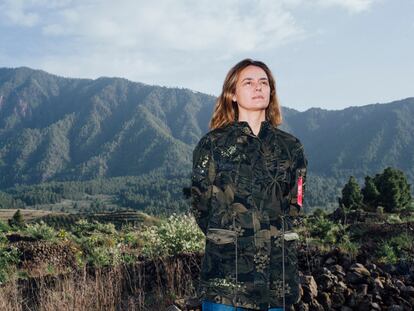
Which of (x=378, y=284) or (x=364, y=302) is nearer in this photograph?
(x=364, y=302)

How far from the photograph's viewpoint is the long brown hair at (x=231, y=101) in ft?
9.89

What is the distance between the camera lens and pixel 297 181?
9.53 feet

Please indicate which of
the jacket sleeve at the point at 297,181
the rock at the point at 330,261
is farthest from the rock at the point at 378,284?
the jacket sleeve at the point at 297,181

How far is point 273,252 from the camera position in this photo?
269 centimetres

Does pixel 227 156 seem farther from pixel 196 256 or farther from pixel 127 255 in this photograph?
pixel 127 255

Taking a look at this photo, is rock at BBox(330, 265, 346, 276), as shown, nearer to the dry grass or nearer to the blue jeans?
the dry grass

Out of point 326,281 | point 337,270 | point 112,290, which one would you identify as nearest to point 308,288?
point 326,281

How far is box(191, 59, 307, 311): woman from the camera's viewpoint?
8.66 feet

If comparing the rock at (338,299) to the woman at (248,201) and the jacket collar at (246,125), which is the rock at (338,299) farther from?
the jacket collar at (246,125)

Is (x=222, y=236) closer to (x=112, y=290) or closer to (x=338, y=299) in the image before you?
(x=338, y=299)

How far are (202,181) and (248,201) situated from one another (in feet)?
1.03

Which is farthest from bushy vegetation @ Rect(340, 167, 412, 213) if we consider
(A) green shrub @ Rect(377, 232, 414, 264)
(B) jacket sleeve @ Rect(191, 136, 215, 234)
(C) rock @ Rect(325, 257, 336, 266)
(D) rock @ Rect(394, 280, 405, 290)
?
(B) jacket sleeve @ Rect(191, 136, 215, 234)

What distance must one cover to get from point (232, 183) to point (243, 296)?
0.63 meters

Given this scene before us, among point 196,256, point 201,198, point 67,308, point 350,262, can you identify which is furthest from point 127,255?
point 201,198
